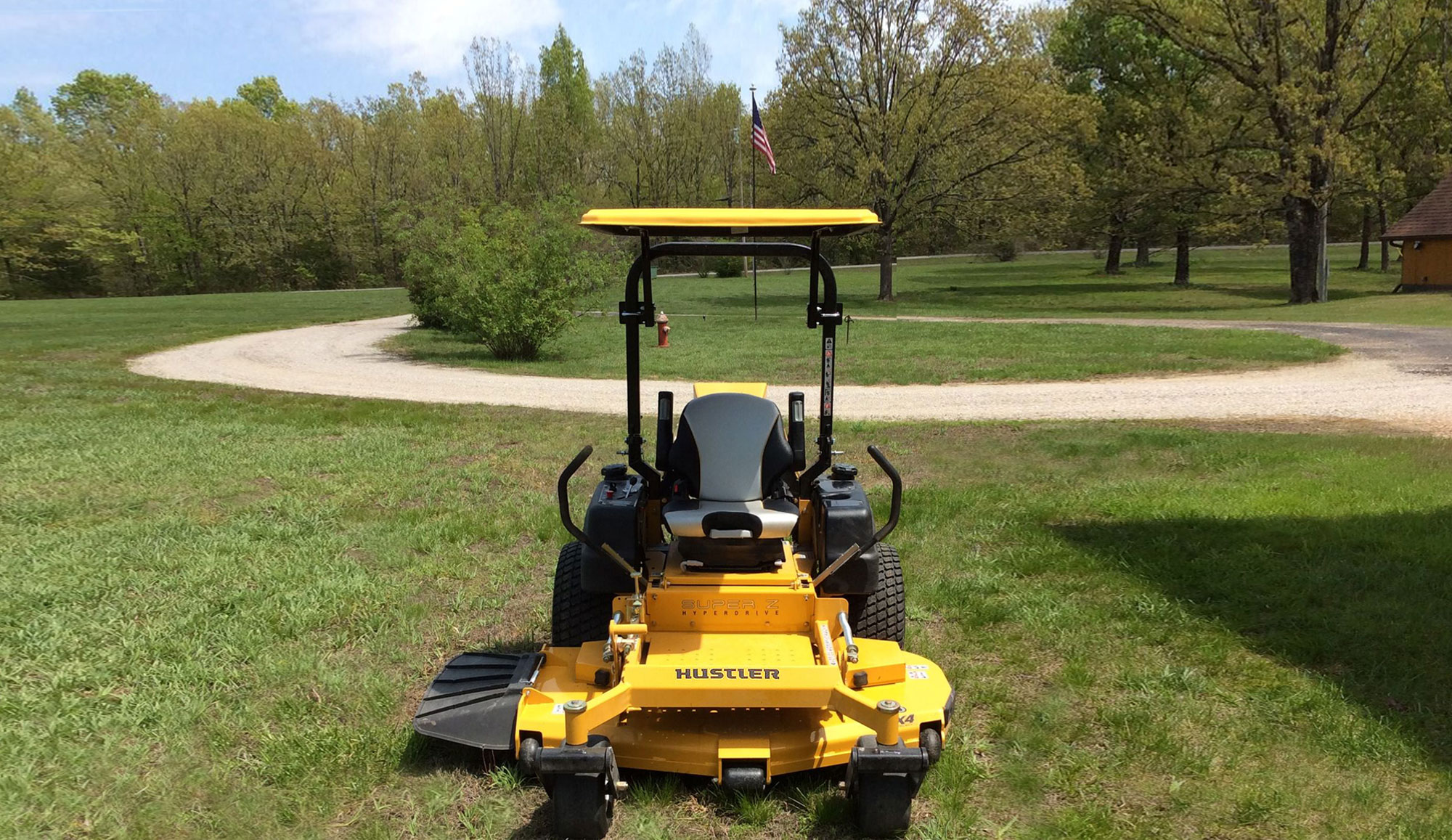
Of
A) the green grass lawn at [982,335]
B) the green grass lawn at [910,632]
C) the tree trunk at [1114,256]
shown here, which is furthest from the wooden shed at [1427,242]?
the green grass lawn at [910,632]

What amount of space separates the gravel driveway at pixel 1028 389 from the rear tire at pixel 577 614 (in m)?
7.35

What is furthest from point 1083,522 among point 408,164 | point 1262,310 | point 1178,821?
point 408,164

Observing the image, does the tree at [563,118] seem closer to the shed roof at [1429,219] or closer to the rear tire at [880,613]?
the rear tire at [880,613]

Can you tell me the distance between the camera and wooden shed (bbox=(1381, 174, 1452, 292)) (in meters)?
29.5

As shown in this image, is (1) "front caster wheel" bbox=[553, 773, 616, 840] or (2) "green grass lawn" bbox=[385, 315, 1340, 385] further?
(2) "green grass lawn" bbox=[385, 315, 1340, 385]

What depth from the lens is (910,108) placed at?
3088cm

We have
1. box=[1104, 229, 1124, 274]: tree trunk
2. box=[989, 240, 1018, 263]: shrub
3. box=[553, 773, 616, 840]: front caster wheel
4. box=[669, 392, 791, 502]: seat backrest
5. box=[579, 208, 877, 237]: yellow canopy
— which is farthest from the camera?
box=[989, 240, 1018, 263]: shrub

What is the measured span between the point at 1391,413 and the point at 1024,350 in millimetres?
6836

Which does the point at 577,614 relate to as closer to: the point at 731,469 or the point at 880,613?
the point at 731,469

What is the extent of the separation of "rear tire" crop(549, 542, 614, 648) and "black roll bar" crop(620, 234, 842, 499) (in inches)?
22.5

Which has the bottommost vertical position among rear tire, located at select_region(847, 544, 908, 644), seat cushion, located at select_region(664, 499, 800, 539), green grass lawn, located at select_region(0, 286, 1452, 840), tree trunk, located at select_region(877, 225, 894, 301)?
green grass lawn, located at select_region(0, 286, 1452, 840)

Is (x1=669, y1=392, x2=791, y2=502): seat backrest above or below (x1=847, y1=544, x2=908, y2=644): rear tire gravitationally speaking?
above

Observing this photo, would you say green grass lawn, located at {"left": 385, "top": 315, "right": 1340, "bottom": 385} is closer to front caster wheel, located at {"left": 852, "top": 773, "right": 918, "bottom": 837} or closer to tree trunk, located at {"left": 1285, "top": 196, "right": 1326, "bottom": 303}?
tree trunk, located at {"left": 1285, "top": 196, "right": 1326, "bottom": 303}

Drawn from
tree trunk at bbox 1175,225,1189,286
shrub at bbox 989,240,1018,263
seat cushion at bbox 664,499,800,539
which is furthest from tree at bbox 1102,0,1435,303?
shrub at bbox 989,240,1018,263
